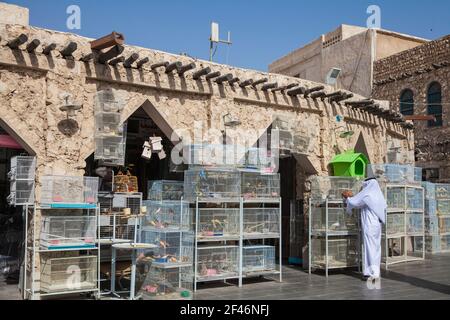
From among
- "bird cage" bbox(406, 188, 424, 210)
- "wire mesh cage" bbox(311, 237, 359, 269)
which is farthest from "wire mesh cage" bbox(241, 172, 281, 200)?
"bird cage" bbox(406, 188, 424, 210)

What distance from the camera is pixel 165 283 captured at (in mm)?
8492

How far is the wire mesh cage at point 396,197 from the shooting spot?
39.6ft

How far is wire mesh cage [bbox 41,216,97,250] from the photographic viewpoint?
789 centimetres

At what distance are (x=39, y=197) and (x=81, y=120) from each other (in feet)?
5.02

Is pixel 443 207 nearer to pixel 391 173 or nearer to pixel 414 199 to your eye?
pixel 414 199

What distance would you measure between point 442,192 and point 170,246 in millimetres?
10546

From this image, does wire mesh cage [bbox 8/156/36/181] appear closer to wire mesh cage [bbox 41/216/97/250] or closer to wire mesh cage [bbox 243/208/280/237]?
wire mesh cage [bbox 41/216/97/250]

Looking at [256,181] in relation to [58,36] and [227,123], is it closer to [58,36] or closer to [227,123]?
[227,123]

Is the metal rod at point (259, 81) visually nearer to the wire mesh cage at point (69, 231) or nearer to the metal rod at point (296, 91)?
the metal rod at point (296, 91)

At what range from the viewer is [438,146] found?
20.9 m

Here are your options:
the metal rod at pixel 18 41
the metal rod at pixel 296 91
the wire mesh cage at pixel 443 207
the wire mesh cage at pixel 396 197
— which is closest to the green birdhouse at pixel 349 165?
the wire mesh cage at pixel 396 197

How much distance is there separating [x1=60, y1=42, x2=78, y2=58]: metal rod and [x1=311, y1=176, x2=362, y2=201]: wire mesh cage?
5.89 m

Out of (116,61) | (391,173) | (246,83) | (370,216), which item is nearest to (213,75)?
(246,83)
